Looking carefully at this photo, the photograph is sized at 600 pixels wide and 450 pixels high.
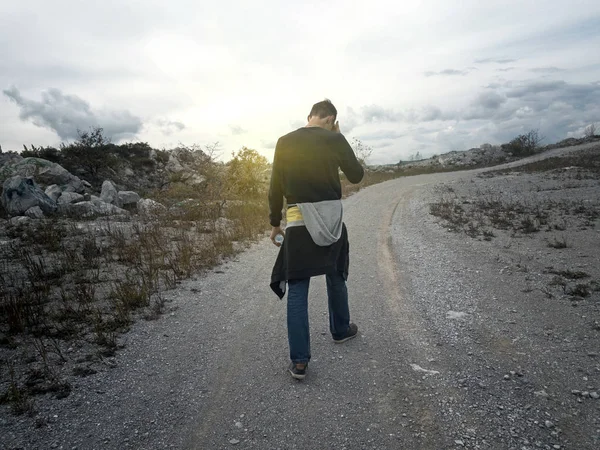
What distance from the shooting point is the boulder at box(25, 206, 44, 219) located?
11.6 metres

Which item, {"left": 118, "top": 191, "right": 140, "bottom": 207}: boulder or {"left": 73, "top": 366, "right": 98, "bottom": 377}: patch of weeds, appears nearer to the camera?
{"left": 73, "top": 366, "right": 98, "bottom": 377}: patch of weeds

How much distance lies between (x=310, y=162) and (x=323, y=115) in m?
0.56

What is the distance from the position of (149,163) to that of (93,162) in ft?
18.3

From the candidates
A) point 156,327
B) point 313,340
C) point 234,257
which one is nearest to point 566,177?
point 234,257

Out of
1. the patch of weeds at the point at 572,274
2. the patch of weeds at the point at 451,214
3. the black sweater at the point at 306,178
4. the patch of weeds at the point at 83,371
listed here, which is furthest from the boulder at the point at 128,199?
the patch of weeds at the point at 572,274

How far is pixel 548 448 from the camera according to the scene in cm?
224

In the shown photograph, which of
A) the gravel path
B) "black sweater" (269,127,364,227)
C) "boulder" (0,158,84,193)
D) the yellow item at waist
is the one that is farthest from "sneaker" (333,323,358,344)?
"boulder" (0,158,84,193)

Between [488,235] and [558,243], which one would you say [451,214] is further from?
[558,243]

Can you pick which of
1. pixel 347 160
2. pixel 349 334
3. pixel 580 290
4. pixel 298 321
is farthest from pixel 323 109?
pixel 580 290

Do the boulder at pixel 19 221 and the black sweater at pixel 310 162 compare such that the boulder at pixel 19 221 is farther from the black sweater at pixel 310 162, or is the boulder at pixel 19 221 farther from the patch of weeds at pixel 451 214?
the patch of weeds at pixel 451 214

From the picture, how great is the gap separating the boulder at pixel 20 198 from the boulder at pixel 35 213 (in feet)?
0.90

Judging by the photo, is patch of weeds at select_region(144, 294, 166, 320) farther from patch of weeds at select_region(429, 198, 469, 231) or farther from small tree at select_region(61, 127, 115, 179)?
small tree at select_region(61, 127, 115, 179)

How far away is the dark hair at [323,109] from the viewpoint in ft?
10.9

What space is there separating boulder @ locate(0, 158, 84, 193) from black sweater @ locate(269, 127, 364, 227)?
19.8 m
